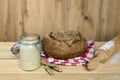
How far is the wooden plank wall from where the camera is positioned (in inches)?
48.9

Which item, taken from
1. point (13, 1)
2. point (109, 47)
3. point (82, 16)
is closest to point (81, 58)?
point (109, 47)

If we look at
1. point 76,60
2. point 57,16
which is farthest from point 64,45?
point 57,16

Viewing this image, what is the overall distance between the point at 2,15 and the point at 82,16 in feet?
1.50

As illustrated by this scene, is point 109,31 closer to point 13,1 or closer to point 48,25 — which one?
point 48,25

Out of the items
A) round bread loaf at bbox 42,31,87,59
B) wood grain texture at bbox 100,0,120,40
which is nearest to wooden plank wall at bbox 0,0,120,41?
wood grain texture at bbox 100,0,120,40

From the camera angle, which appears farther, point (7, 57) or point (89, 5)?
point (89, 5)

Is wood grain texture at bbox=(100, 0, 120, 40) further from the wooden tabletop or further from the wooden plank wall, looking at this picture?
the wooden tabletop

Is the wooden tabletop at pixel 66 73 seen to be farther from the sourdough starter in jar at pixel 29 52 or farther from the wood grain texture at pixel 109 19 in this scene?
the wood grain texture at pixel 109 19

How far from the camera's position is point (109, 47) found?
1.05 meters

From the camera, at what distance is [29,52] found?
0.88 meters

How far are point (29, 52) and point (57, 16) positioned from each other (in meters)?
0.44

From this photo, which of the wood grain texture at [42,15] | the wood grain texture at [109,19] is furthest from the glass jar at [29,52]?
the wood grain texture at [109,19]

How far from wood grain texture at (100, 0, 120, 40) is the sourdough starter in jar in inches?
20.9

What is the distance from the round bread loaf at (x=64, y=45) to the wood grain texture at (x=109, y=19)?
1.11ft
